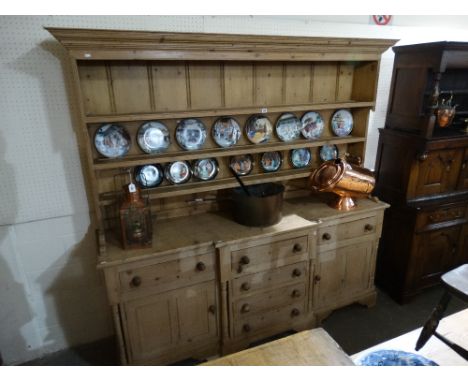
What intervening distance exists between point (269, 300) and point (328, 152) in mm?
1109

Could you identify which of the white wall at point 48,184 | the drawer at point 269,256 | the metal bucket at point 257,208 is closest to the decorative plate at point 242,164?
the metal bucket at point 257,208

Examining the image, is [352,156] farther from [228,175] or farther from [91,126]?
[91,126]

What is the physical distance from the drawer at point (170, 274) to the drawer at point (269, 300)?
28 cm

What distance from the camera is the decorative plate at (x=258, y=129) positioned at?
2.09 m

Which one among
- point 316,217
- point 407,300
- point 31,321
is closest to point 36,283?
point 31,321

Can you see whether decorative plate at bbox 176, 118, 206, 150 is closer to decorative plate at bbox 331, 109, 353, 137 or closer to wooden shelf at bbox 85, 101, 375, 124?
wooden shelf at bbox 85, 101, 375, 124

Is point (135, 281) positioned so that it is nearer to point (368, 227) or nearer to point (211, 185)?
point (211, 185)

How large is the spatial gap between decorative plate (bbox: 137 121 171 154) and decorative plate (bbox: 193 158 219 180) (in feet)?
0.76

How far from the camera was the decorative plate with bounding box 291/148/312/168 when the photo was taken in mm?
2266

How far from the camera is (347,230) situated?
7.05ft

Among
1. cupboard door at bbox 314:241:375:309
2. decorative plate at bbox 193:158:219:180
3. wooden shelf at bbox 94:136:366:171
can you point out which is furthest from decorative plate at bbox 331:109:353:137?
decorative plate at bbox 193:158:219:180

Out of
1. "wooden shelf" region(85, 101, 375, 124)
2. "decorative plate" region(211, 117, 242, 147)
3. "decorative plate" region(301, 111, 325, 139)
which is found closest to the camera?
"wooden shelf" region(85, 101, 375, 124)

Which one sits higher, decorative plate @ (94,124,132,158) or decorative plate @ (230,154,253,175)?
decorative plate @ (94,124,132,158)

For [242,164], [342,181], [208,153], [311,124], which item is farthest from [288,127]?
[208,153]
